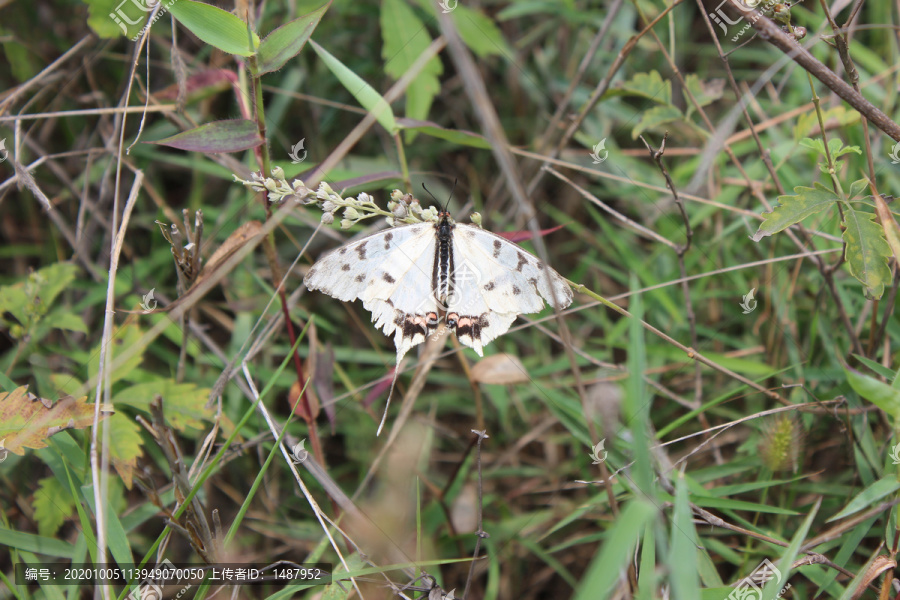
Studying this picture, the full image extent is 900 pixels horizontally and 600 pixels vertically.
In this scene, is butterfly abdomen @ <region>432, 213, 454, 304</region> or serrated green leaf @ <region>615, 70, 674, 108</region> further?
serrated green leaf @ <region>615, 70, 674, 108</region>

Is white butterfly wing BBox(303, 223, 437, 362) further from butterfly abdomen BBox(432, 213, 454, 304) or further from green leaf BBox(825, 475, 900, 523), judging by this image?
green leaf BBox(825, 475, 900, 523)

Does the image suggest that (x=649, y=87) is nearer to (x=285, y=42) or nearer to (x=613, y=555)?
(x=285, y=42)

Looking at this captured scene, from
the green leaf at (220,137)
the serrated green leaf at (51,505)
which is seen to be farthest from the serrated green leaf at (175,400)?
the green leaf at (220,137)

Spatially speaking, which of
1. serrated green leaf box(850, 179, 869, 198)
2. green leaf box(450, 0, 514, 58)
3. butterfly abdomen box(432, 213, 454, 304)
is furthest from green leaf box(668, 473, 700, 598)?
green leaf box(450, 0, 514, 58)

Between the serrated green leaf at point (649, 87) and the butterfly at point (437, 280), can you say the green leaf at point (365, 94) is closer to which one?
the butterfly at point (437, 280)

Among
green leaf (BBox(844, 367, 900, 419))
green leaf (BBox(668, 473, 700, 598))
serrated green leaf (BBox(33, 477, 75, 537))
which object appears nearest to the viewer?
green leaf (BBox(668, 473, 700, 598))

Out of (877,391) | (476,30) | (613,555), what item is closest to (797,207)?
(877,391)

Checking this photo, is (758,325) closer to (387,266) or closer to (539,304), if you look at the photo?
(539,304)
